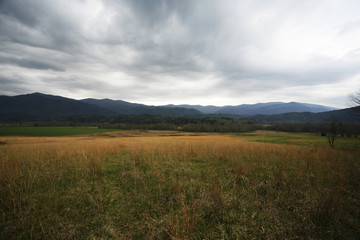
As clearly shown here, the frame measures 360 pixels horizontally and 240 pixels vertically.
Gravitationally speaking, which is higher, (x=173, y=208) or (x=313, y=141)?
(x=173, y=208)

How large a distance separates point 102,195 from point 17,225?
1.50 m

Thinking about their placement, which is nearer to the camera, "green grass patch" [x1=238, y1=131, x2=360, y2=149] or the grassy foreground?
the grassy foreground

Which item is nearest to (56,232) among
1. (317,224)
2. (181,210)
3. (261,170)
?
(181,210)

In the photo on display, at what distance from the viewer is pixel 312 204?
3273 mm

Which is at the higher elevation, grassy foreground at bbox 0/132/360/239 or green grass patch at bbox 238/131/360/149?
grassy foreground at bbox 0/132/360/239

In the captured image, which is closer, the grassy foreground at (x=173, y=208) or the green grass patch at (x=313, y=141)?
the grassy foreground at (x=173, y=208)

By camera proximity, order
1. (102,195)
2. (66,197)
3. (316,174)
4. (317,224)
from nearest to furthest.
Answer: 1. (317,224)
2. (66,197)
3. (102,195)
4. (316,174)

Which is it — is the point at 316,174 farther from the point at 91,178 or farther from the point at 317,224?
the point at 91,178

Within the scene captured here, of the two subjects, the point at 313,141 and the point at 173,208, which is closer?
the point at 173,208

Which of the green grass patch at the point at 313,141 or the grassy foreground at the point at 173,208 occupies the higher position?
the grassy foreground at the point at 173,208

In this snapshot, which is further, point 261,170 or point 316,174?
point 261,170

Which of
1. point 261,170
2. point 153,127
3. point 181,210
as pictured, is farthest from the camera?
point 153,127

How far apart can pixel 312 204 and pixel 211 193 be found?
7.70 ft

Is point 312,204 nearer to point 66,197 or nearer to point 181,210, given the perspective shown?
point 181,210
